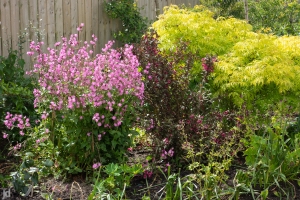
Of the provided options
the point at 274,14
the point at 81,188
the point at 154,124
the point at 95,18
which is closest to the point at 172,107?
the point at 154,124

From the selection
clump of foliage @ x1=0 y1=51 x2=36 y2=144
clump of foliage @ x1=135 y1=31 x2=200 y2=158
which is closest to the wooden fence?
clump of foliage @ x1=0 y1=51 x2=36 y2=144

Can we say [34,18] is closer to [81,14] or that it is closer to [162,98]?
[81,14]

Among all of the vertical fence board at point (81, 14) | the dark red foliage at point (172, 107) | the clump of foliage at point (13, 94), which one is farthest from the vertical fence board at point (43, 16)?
the dark red foliage at point (172, 107)

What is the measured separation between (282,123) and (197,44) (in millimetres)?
1560

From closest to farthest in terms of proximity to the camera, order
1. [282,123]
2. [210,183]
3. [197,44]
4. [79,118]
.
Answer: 1. [210,183]
2. [79,118]
3. [282,123]
4. [197,44]

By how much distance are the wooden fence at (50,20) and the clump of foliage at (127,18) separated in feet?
0.46

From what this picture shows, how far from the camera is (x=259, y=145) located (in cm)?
382

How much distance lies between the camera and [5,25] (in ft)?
21.6

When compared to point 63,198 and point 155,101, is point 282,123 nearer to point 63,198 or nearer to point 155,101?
point 155,101

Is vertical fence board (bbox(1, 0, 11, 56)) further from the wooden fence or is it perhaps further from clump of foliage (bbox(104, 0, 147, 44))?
clump of foliage (bbox(104, 0, 147, 44))

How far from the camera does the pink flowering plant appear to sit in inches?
146

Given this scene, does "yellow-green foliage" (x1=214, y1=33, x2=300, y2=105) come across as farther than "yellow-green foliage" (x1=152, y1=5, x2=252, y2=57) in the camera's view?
No

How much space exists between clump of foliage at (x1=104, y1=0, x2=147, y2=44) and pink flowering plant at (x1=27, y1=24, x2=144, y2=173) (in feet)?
15.2

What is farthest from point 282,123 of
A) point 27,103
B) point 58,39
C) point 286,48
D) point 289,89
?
point 58,39
